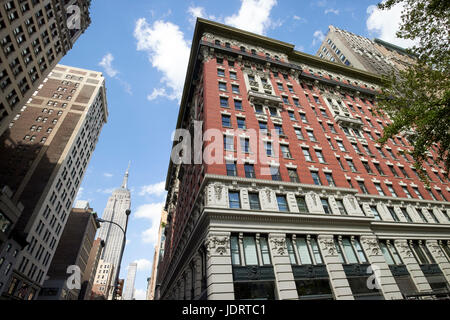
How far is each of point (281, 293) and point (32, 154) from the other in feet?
236

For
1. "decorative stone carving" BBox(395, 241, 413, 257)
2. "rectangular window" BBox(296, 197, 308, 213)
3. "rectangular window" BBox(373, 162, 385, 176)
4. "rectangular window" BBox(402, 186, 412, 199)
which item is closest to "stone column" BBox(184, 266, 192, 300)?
"rectangular window" BBox(296, 197, 308, 213)

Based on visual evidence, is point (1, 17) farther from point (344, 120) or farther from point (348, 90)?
point (348, 90)

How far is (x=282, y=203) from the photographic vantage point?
22500mm

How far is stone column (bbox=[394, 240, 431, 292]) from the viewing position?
73.8 feet

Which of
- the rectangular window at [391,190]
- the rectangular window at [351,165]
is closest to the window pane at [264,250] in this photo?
the rectangular window at [351,165]

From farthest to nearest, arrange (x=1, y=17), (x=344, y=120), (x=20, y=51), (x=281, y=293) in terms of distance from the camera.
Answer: (x=20, y=51)
(x=1, y=17)
(x=344, y=120)
(x=281, y=293)

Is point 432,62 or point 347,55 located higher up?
point 347,55

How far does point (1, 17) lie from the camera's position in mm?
37688

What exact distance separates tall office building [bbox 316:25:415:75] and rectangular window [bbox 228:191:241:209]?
59.8m

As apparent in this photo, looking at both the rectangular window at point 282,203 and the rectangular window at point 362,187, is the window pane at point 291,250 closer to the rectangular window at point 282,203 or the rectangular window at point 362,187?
the rectangular window at point 282,203

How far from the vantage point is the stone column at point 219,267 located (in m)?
16.2

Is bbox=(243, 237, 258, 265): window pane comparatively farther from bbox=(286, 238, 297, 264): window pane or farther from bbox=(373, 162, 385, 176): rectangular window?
bbox=(373, 162, 385, 176): rectangular window

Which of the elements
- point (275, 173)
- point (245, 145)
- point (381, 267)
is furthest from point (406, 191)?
point (245, 145)

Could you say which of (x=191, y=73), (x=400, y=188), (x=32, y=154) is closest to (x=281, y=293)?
(x=400, y=188)
